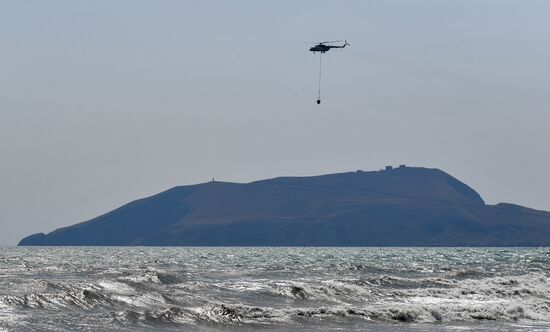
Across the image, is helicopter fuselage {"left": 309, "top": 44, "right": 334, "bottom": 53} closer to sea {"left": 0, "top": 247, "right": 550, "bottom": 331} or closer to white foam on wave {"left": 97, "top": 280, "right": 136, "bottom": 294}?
sea {"left": 0, "top": 247, "right": 550, "bottom": 331}

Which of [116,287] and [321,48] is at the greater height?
[321,48]

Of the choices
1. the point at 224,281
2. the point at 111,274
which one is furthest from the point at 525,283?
the point at 111,274

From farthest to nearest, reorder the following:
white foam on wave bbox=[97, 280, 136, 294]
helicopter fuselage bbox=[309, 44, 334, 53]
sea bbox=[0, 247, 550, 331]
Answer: helicopter fuselage bbox=[309, 44, 334, 53], white foam on wave bbox=[97, 280, 136, 294], sea bbox=[0, 247, 550, 331]

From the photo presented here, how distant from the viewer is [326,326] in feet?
150

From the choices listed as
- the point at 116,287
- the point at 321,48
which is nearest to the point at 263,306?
the point at 116,287

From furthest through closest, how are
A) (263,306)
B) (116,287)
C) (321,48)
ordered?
(321,48), (116,287), (263,306)

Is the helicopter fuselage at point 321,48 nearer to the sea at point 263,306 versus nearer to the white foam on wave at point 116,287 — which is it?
the sea at point 263,306

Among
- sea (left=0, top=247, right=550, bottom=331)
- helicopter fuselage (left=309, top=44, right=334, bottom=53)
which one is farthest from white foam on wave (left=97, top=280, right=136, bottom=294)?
helicopter fuselage (left=309, top=44, right=334, bottom=53)

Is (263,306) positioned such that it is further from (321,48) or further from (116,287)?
(321,48)

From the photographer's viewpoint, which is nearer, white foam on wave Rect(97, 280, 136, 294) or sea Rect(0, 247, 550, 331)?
sea Rect(0, 247, 550, 331)

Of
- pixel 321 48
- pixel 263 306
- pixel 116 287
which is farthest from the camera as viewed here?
pixel 321 48

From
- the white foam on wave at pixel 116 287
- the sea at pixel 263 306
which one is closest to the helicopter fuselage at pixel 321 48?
the sea at pixel 263 306

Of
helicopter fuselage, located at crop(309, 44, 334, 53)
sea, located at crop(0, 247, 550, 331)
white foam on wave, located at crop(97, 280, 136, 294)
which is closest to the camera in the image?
sea, located at crop(0, 247, 550, 331)

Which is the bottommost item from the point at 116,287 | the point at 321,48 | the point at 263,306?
the point at 263,306
